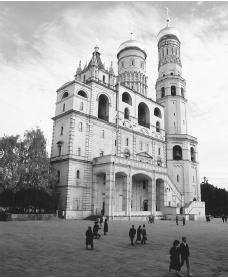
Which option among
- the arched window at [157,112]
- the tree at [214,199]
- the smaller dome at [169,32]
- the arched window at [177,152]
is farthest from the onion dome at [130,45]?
the tree at [214,199]

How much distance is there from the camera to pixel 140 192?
51.7m

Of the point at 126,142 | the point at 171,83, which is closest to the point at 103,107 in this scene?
the point at 126,142

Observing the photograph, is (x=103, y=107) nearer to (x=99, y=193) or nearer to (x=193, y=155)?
(x=99, y=193)

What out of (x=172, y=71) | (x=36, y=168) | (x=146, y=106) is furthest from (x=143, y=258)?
(x=172, y=71)

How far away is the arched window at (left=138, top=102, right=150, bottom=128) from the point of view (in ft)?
191

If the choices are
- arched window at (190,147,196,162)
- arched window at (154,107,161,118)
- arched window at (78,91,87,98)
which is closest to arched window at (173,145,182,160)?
arched window at (190,147,196,162)

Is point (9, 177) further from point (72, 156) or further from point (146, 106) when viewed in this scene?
point (146, 106)

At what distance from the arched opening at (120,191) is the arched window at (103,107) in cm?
1071

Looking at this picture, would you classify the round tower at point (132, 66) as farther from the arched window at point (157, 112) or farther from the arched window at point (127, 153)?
the arched window at point (127, 153)

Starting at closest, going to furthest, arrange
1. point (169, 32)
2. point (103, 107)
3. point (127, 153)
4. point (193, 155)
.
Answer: point (127, 153) < point (103, 107) < point (193, 155) < point (169, 32)

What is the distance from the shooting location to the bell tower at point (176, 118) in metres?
58.2

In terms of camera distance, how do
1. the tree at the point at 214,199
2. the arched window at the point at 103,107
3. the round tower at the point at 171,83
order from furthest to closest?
1. the tree at the point at 214,199
2. the round tower at the point at 171,83
3. the arched window at the point at 103,107

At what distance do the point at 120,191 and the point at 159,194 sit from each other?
842cm

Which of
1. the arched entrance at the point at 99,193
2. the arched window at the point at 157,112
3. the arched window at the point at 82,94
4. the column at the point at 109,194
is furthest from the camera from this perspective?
the arched window at the point at 157,112
